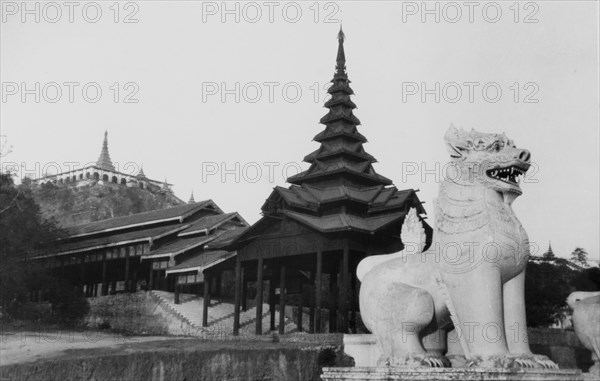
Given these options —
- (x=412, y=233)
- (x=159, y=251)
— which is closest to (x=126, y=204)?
(x=159, y=251)

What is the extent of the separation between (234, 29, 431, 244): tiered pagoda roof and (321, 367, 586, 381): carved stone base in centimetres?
1560

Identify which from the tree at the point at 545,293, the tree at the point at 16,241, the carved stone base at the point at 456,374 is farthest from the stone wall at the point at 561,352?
the tree at the point at 16,241

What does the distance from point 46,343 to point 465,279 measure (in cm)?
1524

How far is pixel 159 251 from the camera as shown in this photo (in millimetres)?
33906

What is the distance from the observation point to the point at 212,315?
3102 cm

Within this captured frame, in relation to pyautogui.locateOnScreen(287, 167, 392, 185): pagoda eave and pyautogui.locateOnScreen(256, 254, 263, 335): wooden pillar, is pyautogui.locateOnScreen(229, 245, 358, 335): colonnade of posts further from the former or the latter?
pyautogui.locateOnScreen(287, 167, 392, 185): pagoda eave

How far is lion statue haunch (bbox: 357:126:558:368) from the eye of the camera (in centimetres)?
810

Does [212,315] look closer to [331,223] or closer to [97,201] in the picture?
[331,223]

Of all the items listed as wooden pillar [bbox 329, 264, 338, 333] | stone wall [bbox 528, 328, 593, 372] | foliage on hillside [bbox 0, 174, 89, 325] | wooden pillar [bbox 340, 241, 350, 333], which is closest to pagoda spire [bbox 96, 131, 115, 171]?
foliage on hillside [bbox 0, 174, 89, 325]

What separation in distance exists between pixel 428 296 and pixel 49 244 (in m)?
27.5

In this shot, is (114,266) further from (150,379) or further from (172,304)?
(150,379)

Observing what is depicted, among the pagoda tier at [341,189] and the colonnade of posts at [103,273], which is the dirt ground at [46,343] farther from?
the colonnade of posts at [103,273]

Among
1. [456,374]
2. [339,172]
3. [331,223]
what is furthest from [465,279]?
[339,172]

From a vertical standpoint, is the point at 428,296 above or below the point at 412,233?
below
